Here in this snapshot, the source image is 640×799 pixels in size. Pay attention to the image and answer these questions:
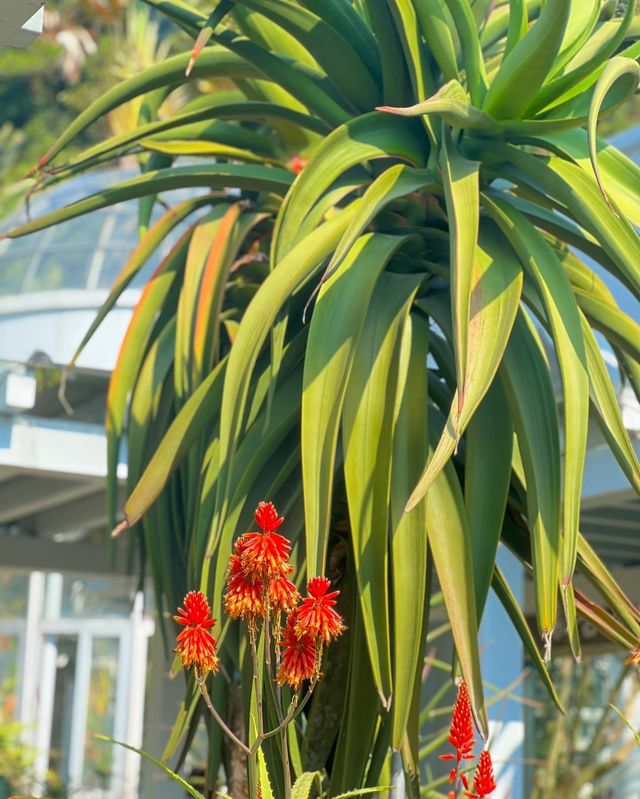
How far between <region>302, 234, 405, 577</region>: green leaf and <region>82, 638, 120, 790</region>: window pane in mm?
11655

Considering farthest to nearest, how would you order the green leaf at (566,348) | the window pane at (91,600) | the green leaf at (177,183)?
the window pane at (91,600) → the green leaf at (177,183) → the green leaf at (566,348)

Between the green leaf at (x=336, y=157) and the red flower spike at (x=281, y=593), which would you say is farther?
the green leaf at (x=336, y=157)

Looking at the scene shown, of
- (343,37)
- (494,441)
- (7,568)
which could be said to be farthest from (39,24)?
(7,568)

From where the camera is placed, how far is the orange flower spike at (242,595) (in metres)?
1.79

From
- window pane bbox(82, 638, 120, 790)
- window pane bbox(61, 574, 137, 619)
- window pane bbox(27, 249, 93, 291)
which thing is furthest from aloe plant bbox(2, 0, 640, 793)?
window pane bbox(82, 638, 120, 790)

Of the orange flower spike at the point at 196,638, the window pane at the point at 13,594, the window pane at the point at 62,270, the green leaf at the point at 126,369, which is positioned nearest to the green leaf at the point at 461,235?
the orange flower spike at the point at 196,638

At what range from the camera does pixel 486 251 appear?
2.83 m

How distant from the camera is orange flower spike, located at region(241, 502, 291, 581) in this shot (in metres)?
1.77

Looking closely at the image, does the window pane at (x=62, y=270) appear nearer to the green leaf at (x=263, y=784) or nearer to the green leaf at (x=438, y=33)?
the green leaf at (x=438, y=33)

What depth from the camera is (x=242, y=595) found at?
1797 millimetres

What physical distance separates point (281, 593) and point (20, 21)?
137cm

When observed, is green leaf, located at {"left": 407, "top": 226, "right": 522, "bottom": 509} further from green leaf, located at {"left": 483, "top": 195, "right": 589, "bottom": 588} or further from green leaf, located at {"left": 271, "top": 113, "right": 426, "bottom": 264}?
green leaf, located at {"left": 271, "top": 113, "right": 426, "bottom": 264}

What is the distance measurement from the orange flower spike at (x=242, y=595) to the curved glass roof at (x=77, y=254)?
4.77 metres

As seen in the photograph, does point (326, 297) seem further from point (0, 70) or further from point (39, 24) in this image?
point (0, 70)
